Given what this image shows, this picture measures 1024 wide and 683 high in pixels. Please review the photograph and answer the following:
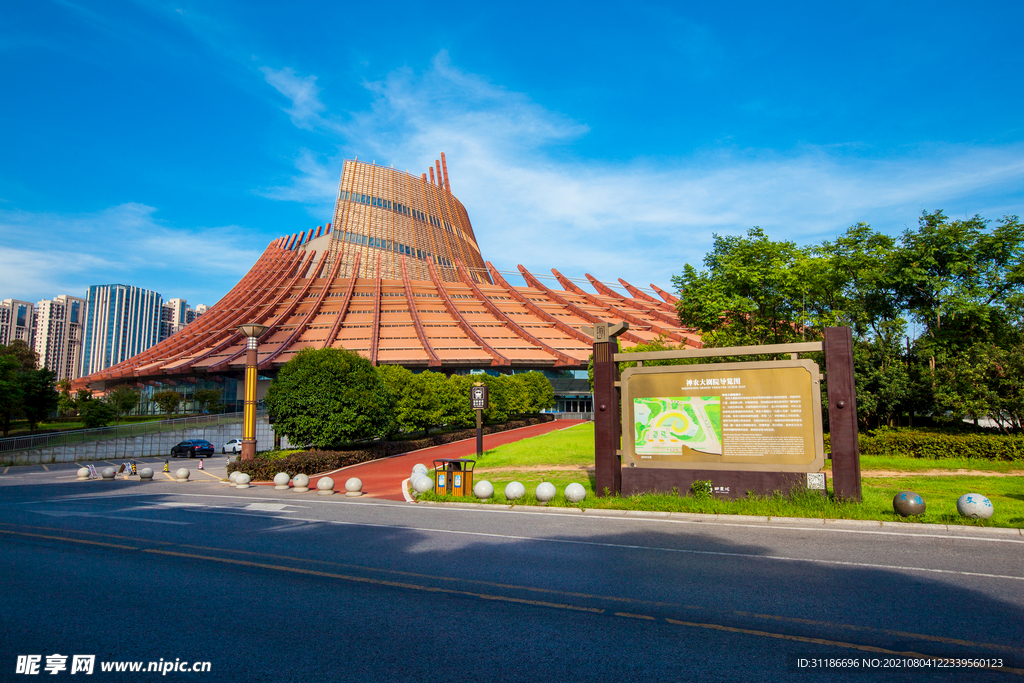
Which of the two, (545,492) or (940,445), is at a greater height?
(940,445)

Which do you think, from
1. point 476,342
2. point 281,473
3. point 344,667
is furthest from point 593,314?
point 344,667

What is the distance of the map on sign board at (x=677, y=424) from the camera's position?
520 inches

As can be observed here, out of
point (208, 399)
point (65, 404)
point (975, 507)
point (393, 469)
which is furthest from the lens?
point (65, 404)

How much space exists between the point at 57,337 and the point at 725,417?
24026cm

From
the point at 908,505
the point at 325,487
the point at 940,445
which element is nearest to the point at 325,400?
the point at 325,487

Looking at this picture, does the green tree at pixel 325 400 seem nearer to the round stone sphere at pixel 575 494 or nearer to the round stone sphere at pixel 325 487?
the round stone sphere at pixel 325 487

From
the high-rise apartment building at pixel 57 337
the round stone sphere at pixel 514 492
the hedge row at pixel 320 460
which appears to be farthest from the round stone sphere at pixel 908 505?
the high-rise apartment building at pixel 57 337

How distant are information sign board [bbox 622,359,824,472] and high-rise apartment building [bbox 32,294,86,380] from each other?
226394mm

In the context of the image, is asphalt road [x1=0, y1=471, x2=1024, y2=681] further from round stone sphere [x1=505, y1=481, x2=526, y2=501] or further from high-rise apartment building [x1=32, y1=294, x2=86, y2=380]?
high-rise apartment building [x1=32, y1=294, x2=86, y2=380]

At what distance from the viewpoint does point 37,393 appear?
167 ft

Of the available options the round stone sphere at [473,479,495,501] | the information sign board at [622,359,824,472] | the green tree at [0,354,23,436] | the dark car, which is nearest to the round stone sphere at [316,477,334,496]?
the round stone sphere at [473,479,495,501]

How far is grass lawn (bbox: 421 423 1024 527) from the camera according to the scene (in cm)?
1127

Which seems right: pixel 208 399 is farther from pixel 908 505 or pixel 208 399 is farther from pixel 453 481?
pixel 908 505

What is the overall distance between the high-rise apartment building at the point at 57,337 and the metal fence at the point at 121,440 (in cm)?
18832
